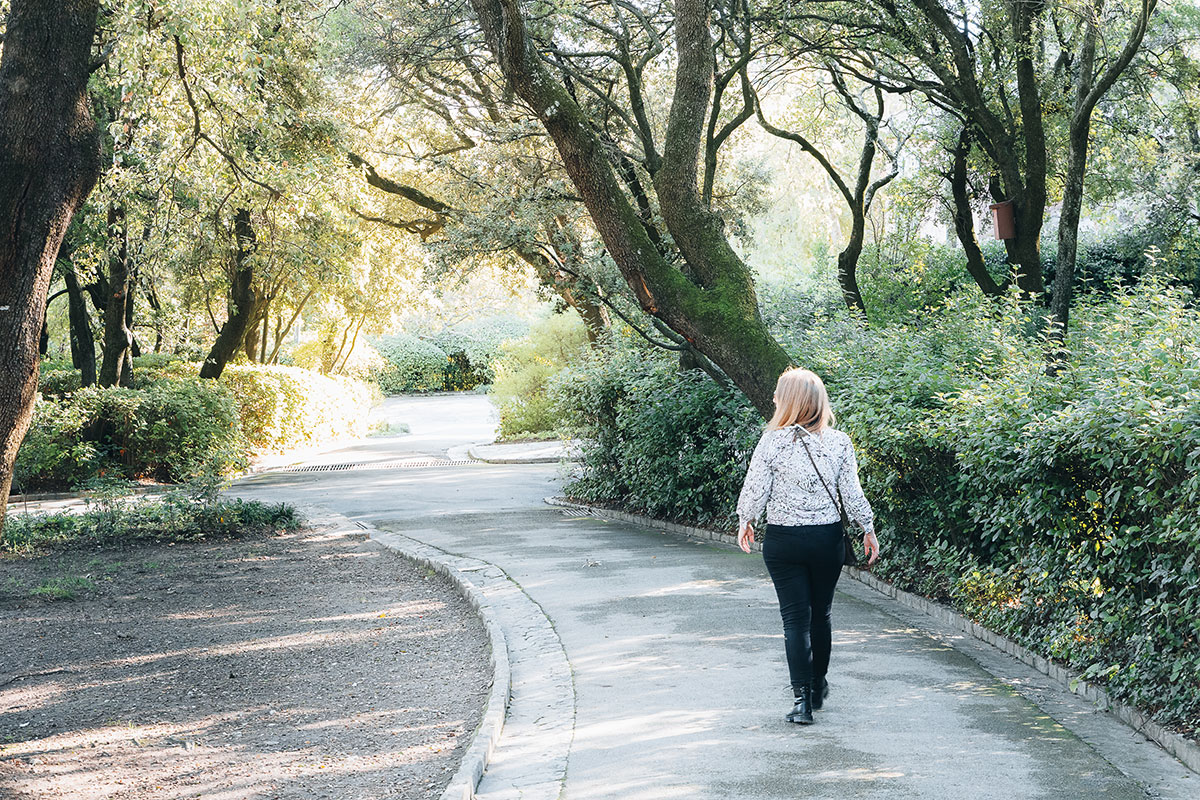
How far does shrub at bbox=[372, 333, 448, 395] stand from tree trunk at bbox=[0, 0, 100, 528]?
4762cm

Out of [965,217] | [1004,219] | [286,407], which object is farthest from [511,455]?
[1004,219]

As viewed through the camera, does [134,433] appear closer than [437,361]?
Yes

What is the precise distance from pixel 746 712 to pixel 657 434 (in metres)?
7.51

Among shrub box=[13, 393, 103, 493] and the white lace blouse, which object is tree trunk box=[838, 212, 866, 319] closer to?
the white lace blouse

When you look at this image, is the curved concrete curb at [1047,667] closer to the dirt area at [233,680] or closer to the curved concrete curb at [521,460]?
the dirt area at [233,680]

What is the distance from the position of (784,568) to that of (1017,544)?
75.7 inches

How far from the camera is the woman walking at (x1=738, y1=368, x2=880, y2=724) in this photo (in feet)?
18.1

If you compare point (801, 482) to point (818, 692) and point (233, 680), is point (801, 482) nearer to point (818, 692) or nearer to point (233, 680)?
point (818, 692)

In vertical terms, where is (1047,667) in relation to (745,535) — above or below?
below

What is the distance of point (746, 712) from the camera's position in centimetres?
558

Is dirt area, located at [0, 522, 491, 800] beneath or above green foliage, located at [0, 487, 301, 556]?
beneath

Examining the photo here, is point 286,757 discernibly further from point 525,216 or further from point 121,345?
point 121,345

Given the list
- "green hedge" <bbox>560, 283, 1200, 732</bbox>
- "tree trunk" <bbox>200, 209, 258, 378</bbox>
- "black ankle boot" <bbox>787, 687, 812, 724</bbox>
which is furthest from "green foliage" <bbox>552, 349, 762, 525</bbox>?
"tree trunk" <bbox>200, 209, 258, 378</bbox>

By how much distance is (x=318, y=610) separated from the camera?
9125 mm
